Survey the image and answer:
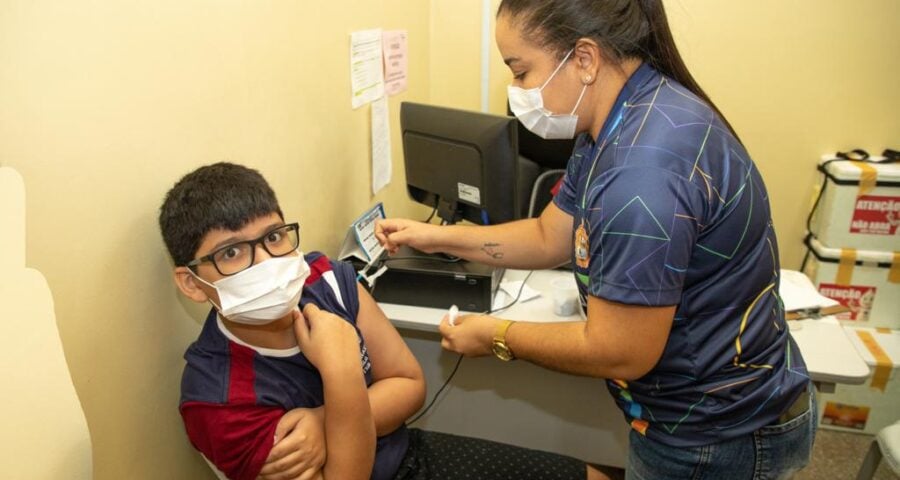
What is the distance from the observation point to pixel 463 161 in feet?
5.39

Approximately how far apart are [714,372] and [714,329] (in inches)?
3.2

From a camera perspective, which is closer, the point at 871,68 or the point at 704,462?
the point at 704,462

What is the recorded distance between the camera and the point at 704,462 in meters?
1.07

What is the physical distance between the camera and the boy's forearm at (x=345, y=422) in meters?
1.05

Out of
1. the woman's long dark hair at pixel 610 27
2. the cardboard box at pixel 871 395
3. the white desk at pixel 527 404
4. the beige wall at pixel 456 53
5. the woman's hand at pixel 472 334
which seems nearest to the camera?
the woman's long dark hair at pixel 610 27

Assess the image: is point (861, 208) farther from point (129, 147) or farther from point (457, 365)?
point (129, 147)

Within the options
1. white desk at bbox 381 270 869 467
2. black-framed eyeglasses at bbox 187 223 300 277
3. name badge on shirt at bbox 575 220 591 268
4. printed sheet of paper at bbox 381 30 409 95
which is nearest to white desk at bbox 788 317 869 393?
white desk at bbox 381 270 869 467

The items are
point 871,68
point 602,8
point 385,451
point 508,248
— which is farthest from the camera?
point 871,68

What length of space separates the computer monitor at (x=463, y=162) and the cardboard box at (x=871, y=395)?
1555 mm

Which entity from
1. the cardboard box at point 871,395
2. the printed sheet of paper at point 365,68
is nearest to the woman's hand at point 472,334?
the printed sheet of paper at point 365,68

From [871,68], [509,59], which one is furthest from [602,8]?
[871,68]

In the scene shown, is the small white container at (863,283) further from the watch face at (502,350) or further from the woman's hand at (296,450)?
the woman's hand at (296,450)

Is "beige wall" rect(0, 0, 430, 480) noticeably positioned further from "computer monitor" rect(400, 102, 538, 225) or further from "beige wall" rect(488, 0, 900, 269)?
"beige wall" rect(488, 0, 900, 269)

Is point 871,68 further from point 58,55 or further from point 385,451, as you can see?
point 58,55
